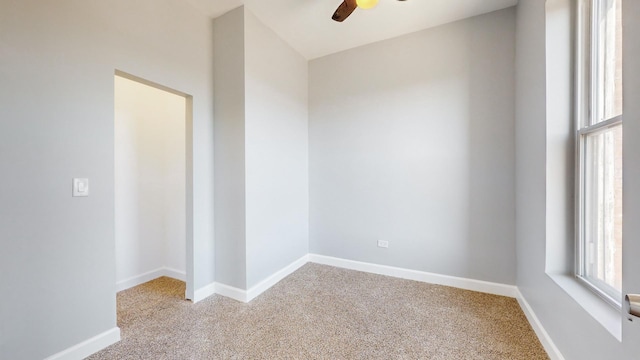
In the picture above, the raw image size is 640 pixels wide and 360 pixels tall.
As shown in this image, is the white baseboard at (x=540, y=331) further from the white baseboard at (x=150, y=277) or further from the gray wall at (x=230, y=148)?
the white baseboard at (x=150, y=277)

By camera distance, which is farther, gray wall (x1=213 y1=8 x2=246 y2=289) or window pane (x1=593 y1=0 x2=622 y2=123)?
gray wall (x1=213 y1=8 x2=246 y2=289)

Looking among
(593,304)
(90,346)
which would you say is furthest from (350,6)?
(90,346)

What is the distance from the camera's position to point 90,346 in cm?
160

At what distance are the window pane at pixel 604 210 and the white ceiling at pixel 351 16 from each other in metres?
1.70

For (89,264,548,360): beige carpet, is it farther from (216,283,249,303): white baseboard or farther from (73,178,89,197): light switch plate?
(73,178,89,197): light switch plate

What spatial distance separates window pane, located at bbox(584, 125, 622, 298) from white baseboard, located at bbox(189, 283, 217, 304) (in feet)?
9.52

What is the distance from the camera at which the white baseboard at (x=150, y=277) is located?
8.45 feet

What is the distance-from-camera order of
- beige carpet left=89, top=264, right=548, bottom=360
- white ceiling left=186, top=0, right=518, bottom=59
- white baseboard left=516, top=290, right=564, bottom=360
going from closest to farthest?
1. white baseboard left=516, top=290, right=564, bottom=360
2. beige carpet left=89, top=264, right=548, bottom=360
3. white ceiling left=186, top=0, right=518, bottom=59

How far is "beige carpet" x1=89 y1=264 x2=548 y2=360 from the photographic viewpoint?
1.64 metres

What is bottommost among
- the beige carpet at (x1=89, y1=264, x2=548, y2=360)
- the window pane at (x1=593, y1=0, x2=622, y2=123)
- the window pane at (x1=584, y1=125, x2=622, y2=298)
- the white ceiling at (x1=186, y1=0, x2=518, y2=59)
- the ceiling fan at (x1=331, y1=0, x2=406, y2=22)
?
the beige carpet at (x1=89, y1=264, x2=548, y2=360)

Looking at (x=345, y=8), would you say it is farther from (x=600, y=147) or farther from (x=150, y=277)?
(x=150, y=277)

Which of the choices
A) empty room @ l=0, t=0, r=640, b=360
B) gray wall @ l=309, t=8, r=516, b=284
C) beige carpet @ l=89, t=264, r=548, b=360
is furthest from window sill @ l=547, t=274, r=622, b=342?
gray wall @ l=309, t=8, r=516, b=284

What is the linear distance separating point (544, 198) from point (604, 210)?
1.07ft

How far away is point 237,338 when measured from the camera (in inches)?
70.1
